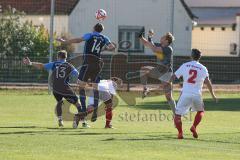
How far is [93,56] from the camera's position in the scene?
56.5ft

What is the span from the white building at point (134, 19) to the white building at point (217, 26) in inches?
308

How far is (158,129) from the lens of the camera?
16.9m

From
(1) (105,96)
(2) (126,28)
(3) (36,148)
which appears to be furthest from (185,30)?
(3) (36,148)

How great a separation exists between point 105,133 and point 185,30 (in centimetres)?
2948

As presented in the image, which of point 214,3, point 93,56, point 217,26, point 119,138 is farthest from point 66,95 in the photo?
point 214,3

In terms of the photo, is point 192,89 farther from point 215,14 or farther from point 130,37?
point 215,14

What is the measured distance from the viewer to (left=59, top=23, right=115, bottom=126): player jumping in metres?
17.0

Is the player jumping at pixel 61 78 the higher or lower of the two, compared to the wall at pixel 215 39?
lower

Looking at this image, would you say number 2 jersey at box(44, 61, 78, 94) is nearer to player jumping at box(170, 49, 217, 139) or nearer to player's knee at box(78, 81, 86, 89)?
player's knee at box(78, 81, 86, 89)

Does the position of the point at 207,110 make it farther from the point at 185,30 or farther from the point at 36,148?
the point at 185,30

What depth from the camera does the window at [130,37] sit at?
44.4m

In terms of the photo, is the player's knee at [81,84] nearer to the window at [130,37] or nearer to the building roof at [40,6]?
the window at [130,37]

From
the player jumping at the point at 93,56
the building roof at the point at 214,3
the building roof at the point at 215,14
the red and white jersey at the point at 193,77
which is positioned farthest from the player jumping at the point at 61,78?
the building roof at the point at 214,3

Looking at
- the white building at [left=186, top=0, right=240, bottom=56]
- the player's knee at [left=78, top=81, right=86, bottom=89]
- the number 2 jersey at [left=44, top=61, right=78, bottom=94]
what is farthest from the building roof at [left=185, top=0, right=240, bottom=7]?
the player's knee at [left=78, top=81, right=86, bottom=89]
